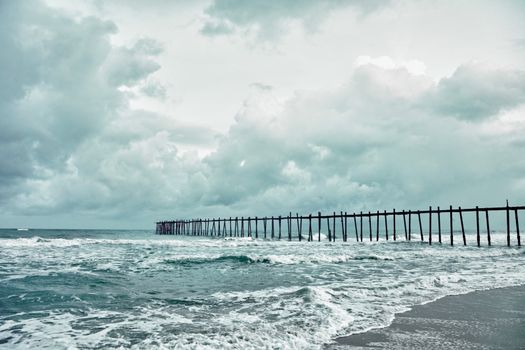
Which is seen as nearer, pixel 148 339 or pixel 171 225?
pixel 148 339

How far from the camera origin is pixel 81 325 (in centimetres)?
693

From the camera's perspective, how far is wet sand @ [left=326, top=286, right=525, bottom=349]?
Result: 5633mm

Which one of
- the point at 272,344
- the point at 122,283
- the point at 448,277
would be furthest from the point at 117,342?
the point at 448,277

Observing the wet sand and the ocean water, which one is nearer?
the wet sand

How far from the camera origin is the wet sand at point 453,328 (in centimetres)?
563

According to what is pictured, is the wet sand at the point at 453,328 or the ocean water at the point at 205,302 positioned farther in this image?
the ocean water at the point at 205,302

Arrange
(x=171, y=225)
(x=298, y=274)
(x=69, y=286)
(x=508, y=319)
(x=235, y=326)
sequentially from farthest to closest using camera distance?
1. (x=171, y=225)
2. (x=298, y=274)
3. (x=69, y=286)
4. (x=508, y=319)
5. (x=235, y=326)

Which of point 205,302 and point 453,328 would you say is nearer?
point 453,328

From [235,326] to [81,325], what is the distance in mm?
2785

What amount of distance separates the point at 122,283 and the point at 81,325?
5060 mm

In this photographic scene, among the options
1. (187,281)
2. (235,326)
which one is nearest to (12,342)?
(235,326)

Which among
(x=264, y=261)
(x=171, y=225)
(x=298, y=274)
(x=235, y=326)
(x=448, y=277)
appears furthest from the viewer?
(x=171, y=225)

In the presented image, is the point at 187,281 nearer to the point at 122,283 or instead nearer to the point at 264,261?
the point at 122,283

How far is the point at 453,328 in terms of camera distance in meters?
6.48
